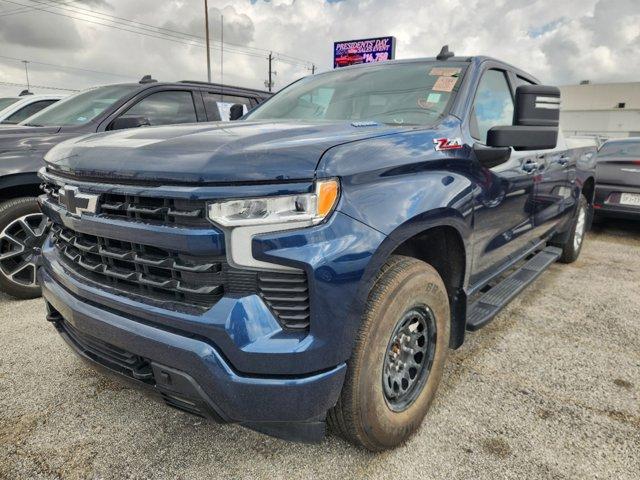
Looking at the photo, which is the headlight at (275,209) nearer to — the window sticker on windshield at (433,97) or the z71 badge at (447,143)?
the z71 badge at (447,143)

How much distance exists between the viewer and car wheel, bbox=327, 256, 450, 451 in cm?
174

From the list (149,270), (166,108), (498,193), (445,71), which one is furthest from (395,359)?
(166,108)

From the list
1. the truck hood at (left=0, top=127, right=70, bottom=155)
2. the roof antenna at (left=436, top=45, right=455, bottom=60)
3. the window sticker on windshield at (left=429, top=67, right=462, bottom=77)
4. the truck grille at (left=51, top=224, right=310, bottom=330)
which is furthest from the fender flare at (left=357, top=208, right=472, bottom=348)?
the truck hood at (left=0, top=127, right=70, bottom=155)

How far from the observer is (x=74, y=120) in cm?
433

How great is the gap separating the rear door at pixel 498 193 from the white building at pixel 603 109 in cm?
5511

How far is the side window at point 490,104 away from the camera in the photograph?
8.64 feet

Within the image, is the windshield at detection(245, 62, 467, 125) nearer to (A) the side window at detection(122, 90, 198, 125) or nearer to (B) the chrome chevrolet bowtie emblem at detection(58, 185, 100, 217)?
(B) the chrome chevrolet bowtie emblem at detection(58, 185, 100, 217)

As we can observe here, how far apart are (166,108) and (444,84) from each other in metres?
3.22

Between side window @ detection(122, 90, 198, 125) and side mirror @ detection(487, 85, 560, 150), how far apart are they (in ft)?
11.3

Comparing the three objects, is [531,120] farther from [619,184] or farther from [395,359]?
[619,184]

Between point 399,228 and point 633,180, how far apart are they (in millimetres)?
6390

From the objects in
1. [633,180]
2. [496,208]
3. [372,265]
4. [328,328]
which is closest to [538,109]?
[496,208]

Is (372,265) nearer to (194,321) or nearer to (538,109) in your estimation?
(194,321)

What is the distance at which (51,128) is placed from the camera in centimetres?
401
